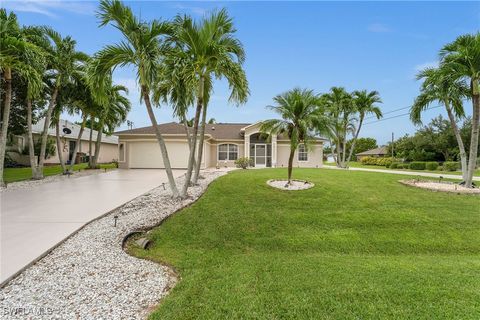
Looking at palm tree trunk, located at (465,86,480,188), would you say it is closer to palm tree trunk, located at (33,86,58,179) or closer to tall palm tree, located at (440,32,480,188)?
tall palm tree, located at (440,32,480,188)

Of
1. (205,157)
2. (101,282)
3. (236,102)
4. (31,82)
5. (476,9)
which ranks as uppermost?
(476,9)

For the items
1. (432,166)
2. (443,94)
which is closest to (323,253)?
(443,94)

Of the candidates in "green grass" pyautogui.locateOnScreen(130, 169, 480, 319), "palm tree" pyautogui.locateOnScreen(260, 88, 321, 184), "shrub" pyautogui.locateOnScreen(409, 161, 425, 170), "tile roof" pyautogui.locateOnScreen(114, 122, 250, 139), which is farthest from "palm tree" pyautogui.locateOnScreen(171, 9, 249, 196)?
"shrub" pyautogui.locateOnScreen(409, 161, 425, 170)

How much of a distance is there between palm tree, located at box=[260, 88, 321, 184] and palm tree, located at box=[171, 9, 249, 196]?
2750 millimetres

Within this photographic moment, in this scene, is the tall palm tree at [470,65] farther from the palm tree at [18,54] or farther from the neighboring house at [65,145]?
the neighboring house at [65,145]

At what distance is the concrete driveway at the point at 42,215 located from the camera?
16.9 feet

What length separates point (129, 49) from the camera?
8.48 meters

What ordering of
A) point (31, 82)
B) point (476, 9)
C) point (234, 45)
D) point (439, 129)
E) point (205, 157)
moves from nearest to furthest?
point (234, 45) → point (476, 9) → point (31, 82) → point (205, 157) → point (439, 129)

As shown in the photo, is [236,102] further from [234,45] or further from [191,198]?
[191,198]

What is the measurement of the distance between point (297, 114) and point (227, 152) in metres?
16.9

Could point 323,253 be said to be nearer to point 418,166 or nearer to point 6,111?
point 6,111

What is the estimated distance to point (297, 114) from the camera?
11719mm

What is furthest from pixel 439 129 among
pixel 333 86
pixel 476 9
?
pixel 476 9

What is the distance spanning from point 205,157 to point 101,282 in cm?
2106
